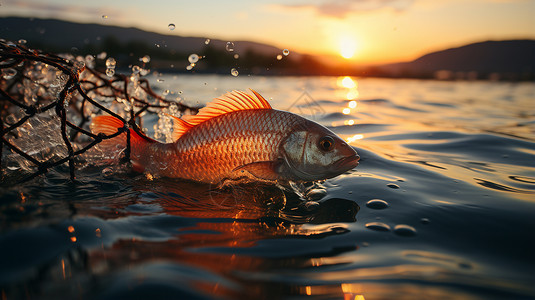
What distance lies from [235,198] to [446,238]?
185cm

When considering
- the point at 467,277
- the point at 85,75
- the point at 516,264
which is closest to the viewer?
the point at 467,277

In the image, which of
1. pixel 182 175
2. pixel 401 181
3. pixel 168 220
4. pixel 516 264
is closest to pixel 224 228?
pixel 168 220

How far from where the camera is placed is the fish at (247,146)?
3.18 meters

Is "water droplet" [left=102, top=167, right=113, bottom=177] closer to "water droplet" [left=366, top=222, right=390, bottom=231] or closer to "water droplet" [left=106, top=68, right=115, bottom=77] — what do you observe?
"water droplet" [left=106, top=68, right=115, bottom=77]

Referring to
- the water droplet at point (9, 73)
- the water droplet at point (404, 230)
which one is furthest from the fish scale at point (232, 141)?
the water droplet at point (9, 73)

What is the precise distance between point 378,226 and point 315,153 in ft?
3.04

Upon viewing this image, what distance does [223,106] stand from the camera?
336cm

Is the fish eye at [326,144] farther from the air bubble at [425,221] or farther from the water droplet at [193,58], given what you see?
the water droplet at [193,58]

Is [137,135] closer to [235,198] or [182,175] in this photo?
[182,175]

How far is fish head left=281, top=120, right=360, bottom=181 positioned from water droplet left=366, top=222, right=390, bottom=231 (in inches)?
27.0

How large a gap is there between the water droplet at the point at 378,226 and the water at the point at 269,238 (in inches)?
0.5

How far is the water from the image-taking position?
1848 mm

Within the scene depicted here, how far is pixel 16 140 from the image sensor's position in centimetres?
405

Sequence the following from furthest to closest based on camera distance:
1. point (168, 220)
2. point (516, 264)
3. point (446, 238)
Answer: point (168, 220)
point (446, 238)
point (516, 264)
